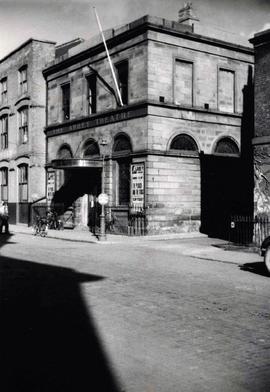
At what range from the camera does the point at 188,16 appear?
2497 centimetres

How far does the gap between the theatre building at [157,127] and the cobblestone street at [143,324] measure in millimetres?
9821

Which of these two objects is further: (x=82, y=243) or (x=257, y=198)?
(x=82, y=243)

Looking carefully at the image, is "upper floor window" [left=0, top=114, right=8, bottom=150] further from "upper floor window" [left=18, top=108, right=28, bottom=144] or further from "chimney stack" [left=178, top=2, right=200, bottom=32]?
"chimney stack" [left=178, top=2, right=200, bottom=32]

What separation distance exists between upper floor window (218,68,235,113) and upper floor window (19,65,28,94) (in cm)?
1362

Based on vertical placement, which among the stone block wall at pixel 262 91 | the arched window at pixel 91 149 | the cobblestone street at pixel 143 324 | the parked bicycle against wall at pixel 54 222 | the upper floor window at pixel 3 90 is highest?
the upper floor window at pixel 3 90

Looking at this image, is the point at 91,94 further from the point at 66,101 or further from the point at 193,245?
the point at 193,245

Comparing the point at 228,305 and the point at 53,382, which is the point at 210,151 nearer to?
the point at 228,305

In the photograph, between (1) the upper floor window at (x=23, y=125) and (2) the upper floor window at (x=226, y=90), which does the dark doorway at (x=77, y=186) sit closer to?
(1) the upper floor window at (x=23, y=125)

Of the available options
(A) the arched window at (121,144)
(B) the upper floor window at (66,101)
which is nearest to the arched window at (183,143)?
(A) the arched window at (121,144)

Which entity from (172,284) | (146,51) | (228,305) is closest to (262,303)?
(228,305)

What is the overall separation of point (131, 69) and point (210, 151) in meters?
5.80

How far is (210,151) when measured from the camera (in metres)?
24.5

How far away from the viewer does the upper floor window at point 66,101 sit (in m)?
28.4

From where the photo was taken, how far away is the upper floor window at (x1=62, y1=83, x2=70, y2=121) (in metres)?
28.4
